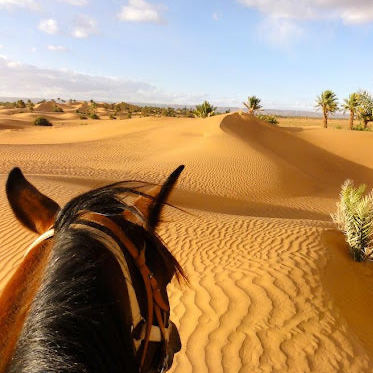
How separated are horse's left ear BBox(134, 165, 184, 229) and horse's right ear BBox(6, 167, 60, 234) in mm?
404

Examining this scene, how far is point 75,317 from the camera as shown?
3.18ft

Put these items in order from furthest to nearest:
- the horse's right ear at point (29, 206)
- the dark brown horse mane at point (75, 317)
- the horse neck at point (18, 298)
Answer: the horse's right ear at point (29, 206)
the horse neck at point (18, 298)
the dark brown horse mane at point (75, 317)

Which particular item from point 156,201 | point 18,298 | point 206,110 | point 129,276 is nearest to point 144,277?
point 129,276

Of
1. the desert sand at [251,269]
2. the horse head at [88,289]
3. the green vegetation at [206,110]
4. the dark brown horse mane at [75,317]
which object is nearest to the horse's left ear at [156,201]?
the horse head at [88,289]

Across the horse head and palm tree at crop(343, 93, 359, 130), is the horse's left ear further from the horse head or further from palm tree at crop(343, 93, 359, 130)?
palm tree at crop(343, 93, 359, 130)

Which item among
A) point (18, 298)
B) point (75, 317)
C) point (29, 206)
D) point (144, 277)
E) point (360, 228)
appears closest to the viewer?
point (75, 317)

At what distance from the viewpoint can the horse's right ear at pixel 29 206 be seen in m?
1.65

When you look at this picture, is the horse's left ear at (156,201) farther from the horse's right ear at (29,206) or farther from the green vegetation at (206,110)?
the green vegetation at (206,110)

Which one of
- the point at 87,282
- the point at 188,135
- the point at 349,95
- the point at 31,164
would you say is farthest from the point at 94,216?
the point at 349,95

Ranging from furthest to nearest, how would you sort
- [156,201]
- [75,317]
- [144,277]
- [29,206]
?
1. [29,206]
2. [156,201]
3. [144,277]
4. [75,317]

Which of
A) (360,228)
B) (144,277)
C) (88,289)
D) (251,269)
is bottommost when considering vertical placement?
(251,269)

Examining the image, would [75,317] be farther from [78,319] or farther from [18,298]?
[18,298]

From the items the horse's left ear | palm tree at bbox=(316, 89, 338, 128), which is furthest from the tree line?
the horse's left ear

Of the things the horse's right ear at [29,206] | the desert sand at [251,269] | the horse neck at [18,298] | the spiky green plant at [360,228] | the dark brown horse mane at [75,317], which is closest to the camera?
the dark brown horse mane at [75,317]
